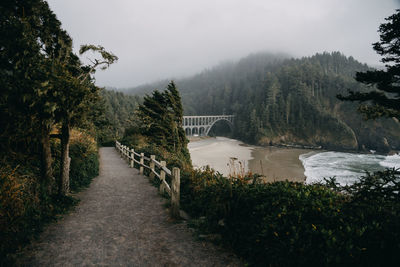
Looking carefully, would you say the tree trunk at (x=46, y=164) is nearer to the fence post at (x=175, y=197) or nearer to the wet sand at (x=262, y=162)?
the fence post at (x=175, y=197)

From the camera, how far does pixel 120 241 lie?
12.9ft

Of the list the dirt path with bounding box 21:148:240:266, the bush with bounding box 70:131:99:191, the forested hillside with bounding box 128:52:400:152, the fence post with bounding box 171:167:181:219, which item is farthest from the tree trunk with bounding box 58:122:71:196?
the forested hillside with bounding box 128:52:400:152

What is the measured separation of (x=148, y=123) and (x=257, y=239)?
14.9 metres

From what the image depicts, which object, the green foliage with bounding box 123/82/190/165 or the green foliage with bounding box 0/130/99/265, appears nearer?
the green foliage with bounding box 0/130/99/265

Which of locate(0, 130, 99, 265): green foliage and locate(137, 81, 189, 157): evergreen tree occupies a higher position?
locate(137, 81, 189, 157): evergreen tree

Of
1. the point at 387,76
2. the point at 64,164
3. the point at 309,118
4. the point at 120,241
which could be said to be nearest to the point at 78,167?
the point at 64,164

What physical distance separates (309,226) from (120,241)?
12.0 feet

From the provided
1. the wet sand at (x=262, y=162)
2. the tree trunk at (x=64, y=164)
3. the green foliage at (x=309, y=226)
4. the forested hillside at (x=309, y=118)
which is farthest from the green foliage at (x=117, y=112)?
the forested hillside at (x=309, y=118)

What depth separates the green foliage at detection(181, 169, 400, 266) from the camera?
7.02 ft

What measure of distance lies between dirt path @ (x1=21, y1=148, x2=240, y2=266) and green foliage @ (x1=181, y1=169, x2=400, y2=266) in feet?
1.99

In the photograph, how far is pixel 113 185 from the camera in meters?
8.27

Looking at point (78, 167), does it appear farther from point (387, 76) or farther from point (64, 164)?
point (387, 76)

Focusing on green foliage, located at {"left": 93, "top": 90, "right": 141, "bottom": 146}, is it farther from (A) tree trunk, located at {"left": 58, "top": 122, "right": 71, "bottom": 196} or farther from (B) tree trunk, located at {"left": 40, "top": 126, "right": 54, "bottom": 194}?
(B) tree trunk, located at {"left": 40, "top": 126, "right": 54, "bottom": 194}

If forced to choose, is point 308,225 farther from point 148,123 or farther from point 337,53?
point 337,53
